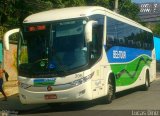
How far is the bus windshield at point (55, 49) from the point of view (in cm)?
1421

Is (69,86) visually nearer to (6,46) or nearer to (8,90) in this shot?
(6,46)

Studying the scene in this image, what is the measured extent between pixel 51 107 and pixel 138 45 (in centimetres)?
645

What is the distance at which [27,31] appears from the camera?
1502cm

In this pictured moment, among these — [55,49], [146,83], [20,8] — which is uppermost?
[55,49]

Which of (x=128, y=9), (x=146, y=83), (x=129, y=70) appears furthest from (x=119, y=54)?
(x=128, y=9)

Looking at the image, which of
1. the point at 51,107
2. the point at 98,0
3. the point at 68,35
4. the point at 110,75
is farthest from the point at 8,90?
the point at 98,0

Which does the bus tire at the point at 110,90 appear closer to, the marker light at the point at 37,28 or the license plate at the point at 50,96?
the license plate at the point at 50,96

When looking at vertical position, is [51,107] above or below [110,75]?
below

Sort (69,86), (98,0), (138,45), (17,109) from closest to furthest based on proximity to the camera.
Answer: (69,86) → (17,109) → (138,45) → (98,0)

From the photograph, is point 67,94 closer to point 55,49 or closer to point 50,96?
point 50,96

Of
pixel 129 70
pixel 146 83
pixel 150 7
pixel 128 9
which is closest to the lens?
pixel 129 70

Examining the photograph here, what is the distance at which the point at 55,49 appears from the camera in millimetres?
14383

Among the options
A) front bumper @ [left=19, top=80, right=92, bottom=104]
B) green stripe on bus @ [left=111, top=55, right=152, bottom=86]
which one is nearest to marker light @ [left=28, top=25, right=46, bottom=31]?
front bumper @ [left=19, top=80, right=92, bottom=104]

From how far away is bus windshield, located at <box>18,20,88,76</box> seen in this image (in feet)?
46.6
